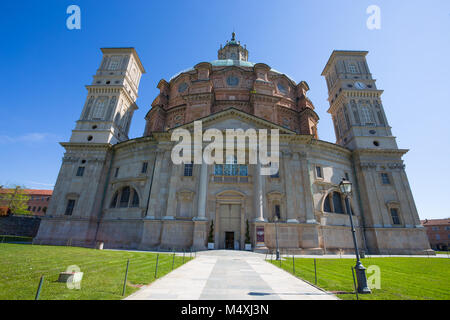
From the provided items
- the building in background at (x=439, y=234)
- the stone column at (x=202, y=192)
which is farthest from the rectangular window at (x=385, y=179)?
the building in background at (x=439, y=234)

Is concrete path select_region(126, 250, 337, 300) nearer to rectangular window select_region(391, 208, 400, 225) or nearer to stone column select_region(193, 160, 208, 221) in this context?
stone column select_region(193, 160, 208, 221)

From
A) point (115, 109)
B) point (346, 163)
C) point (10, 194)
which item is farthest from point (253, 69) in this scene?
point (10, 194)

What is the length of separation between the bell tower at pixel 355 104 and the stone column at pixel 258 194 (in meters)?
17.8

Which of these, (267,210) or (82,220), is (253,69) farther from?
(82,220)

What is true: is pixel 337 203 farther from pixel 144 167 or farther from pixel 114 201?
pixel 114 201

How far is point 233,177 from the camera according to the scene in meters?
25.8

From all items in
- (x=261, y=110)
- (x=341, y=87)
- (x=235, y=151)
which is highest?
(x=341, y=87)

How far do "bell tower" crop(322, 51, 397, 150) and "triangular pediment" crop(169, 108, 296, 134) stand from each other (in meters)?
15.0

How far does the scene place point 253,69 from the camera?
37750mm

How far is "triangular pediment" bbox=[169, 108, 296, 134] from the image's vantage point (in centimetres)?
2717

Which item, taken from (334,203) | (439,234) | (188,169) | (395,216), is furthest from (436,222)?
(188,169)

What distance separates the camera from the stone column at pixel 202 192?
23891mm
